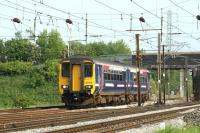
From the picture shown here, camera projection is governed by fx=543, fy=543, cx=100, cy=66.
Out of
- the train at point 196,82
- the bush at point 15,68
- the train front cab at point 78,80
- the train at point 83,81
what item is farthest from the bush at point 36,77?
the train front cab at point 78,80

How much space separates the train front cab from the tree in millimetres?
60821

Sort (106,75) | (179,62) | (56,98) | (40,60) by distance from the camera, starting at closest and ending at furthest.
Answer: (106,75)
(56,98)
(179,62)
(40,60)

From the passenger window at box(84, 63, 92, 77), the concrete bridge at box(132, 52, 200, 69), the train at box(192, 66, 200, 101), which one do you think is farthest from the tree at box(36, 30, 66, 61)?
the passenger window at box(84, 63, 92, 77)

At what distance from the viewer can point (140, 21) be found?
42094 millimetres

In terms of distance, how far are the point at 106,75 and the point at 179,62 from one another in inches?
2218

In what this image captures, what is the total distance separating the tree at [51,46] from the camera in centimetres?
9800

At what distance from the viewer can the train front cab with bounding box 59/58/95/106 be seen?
34.7 meters

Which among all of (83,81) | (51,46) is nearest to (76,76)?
(83,81)

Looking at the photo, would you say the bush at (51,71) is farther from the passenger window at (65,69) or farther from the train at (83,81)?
the passenger window at (65,69)

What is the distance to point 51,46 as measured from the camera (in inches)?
4011

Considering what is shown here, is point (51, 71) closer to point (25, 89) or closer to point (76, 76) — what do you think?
point (25, 89)

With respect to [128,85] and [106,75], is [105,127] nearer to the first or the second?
[106,75]

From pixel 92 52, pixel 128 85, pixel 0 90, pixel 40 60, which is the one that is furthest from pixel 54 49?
pixel 128 85

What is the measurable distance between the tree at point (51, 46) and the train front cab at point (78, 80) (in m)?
60.8
